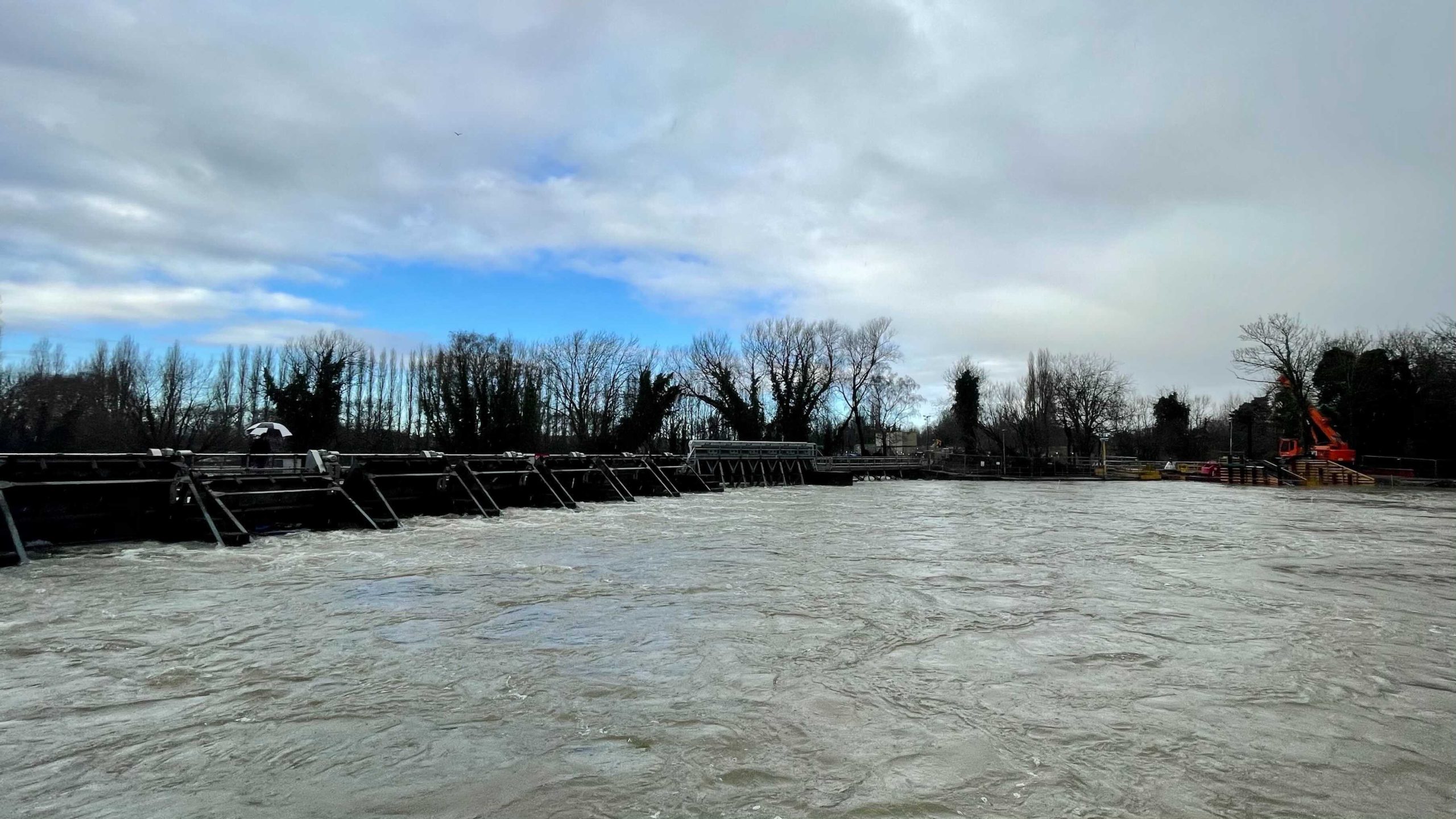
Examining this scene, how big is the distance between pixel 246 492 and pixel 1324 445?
53599mm

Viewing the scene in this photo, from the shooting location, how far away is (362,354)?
199 ft

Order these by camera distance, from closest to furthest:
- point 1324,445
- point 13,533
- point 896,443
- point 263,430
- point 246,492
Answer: point 13,533
point 246,492
point 263,430
point 1324,445
point 896,443

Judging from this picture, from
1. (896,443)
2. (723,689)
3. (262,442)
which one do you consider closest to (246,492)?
(262,442)

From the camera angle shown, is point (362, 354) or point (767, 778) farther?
point (362, 354)

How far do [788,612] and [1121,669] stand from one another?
3175 mm

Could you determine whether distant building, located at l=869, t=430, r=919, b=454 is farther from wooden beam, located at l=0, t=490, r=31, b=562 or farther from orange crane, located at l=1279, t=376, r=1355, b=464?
wooden beam, located at l=0, t=490, r=31, b=562

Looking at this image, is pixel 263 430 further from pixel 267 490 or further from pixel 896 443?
pixel 896 443

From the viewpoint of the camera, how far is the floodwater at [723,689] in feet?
11.6

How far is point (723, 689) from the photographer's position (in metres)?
5.16

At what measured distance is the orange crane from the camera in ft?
140

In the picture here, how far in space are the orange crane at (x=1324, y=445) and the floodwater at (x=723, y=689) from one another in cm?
3950

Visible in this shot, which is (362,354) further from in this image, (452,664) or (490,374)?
(452,664)

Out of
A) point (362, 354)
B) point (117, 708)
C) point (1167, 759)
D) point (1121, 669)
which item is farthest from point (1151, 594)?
point (362, 354)

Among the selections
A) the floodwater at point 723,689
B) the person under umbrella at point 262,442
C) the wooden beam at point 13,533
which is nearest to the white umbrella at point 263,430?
the person under umbrella at point 262,442
